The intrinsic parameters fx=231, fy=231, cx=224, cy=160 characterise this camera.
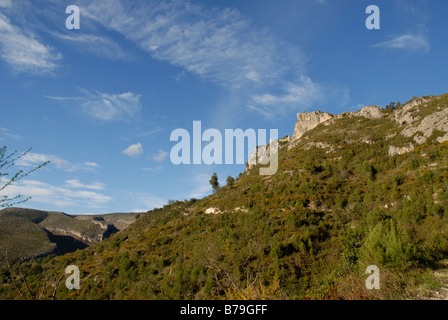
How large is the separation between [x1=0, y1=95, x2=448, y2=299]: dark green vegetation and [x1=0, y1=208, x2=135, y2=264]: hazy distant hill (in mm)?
7360

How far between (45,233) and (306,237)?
71244 mm

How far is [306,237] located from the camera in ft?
78.5

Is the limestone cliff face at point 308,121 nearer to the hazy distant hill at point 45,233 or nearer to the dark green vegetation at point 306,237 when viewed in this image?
the dark green vegetation at point 306,237

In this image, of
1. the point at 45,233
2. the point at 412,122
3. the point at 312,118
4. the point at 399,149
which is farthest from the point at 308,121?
the point at 45,233

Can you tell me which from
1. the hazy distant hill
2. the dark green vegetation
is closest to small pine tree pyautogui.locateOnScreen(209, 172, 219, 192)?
the dark green vegetation

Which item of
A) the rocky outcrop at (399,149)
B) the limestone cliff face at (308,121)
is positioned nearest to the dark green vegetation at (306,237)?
the rocky outcrop at (399,149)

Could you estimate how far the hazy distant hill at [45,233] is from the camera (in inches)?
1988

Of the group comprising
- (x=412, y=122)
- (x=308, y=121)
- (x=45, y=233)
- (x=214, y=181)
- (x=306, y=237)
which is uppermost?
(x=308, y=121)

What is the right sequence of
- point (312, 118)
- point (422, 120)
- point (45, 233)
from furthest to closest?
point (312, 118) → point (45, 233) → point (422, 120)

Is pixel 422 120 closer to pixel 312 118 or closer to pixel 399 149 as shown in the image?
pixel 399 149

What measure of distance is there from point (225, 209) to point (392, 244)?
107ft

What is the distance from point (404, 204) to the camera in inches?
848

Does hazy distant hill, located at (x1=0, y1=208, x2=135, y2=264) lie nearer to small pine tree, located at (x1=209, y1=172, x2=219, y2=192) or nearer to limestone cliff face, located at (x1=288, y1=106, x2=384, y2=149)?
small pine tree, located at (x1=209, y1=172, x2=219, y2=192)
